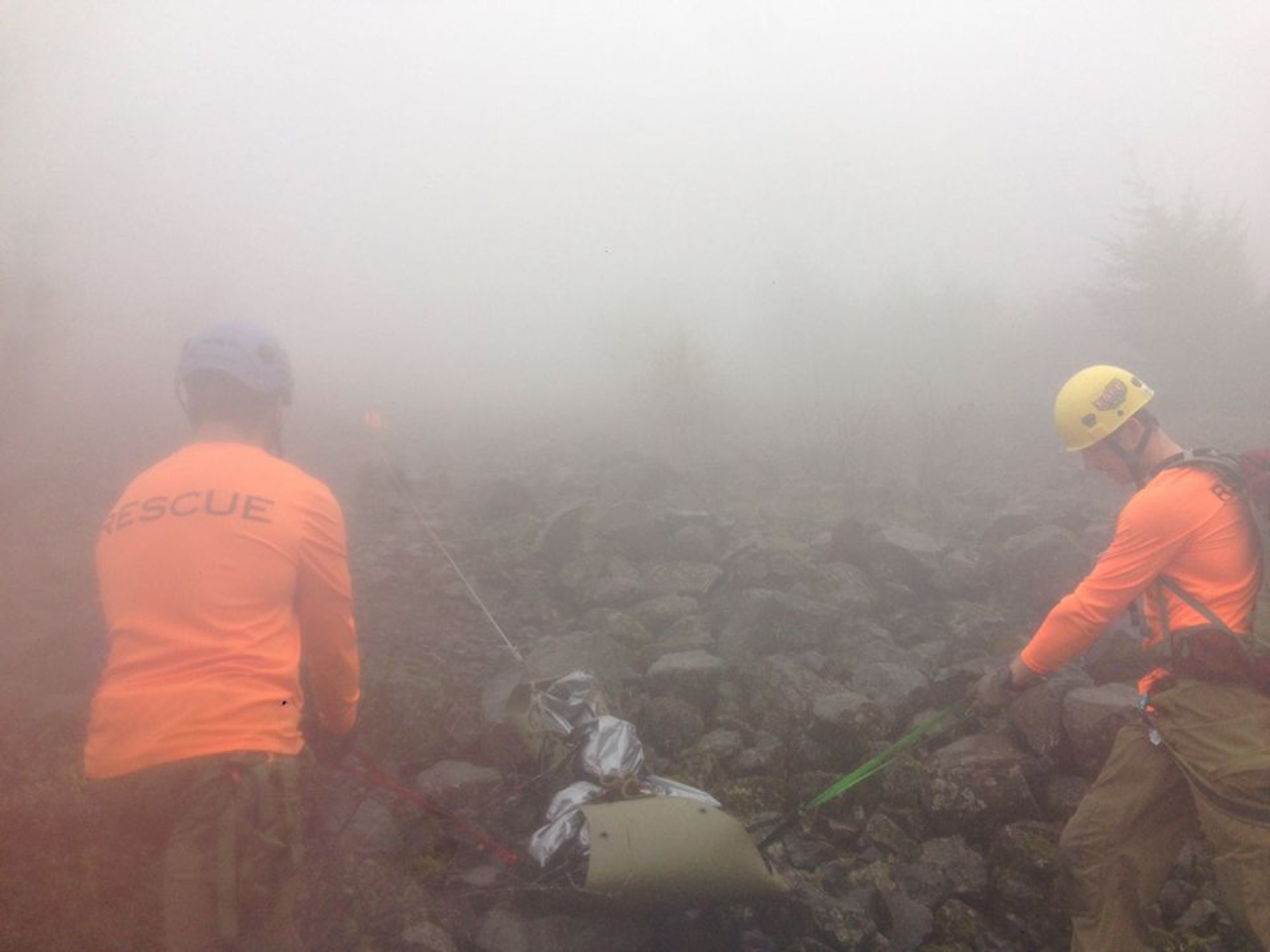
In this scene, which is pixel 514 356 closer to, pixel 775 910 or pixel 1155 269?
pixel 1155 269

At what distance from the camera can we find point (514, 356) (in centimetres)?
6481

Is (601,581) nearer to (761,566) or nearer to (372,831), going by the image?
(761,566)

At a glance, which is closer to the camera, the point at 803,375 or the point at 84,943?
the point at 84,943

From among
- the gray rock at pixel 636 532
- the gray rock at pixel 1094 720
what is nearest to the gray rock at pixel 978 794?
the gray rock at pixel 1094 720

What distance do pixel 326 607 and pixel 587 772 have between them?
94.6 inches

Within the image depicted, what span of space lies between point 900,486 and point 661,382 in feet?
32.9

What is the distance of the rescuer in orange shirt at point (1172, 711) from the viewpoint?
9.76 ft

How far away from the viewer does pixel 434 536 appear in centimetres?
1073

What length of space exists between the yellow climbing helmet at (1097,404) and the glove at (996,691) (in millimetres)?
1324

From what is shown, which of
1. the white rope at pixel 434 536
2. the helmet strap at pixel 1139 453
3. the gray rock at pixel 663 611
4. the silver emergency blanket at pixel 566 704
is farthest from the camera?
the gray rock at pixel 663 611

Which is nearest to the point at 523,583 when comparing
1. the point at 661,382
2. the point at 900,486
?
the point at 900,486

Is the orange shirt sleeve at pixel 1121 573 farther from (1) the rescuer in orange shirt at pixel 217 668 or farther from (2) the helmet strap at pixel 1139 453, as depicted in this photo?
(1) the rescuer in orange shirt at pixel 217 668

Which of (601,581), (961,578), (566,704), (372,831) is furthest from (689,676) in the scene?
(961,578)

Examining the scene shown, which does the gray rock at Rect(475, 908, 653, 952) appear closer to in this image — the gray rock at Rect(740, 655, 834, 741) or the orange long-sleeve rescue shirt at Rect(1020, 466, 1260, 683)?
the gray rock at Rect(740, 655, 834, 741)
